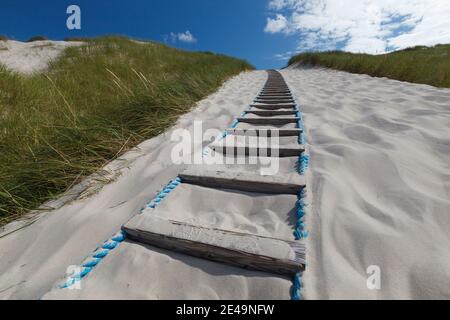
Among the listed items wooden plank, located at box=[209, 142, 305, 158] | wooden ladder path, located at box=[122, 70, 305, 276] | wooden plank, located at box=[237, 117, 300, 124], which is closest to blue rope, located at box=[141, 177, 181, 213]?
wooden ladder path, located at box=[122, 70, 305, 276]

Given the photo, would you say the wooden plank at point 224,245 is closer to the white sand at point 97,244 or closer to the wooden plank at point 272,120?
the white sand at point 97,244

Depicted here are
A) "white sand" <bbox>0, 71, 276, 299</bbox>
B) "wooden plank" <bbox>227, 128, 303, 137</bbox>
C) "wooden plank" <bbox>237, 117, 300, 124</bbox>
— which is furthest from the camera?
"wooden plank" <bbox>237, 117, 300, 124</bbox>

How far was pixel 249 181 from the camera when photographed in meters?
1.35

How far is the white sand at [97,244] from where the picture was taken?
2.80 feet

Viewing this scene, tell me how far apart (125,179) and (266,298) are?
1.30 metres

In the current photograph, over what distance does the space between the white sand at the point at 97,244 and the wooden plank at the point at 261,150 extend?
399mm

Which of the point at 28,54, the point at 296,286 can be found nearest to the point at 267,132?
the point at 296,286

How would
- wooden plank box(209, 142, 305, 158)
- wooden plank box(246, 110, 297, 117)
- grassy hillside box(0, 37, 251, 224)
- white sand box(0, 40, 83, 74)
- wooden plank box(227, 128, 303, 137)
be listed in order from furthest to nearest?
white sand box(0, 40, 83, 74), wooden plank box(246, 110, 297, 117), wooden plank box(227, 128, 303, 137), wooden plank box(209, 142, 305, 158), grassy hillside box(0, 37, 251, 224)

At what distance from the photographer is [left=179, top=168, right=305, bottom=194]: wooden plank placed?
4.28 ft

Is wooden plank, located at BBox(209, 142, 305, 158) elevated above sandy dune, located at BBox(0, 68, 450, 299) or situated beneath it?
elevated above

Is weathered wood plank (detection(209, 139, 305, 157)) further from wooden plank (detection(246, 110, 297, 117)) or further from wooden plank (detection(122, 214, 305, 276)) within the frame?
wooden plank (detection(246, 110, 297, 117))

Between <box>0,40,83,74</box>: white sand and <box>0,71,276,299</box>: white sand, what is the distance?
8.92m

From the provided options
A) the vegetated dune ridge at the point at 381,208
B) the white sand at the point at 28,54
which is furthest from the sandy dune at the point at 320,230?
the white sand at the point at 28,54
